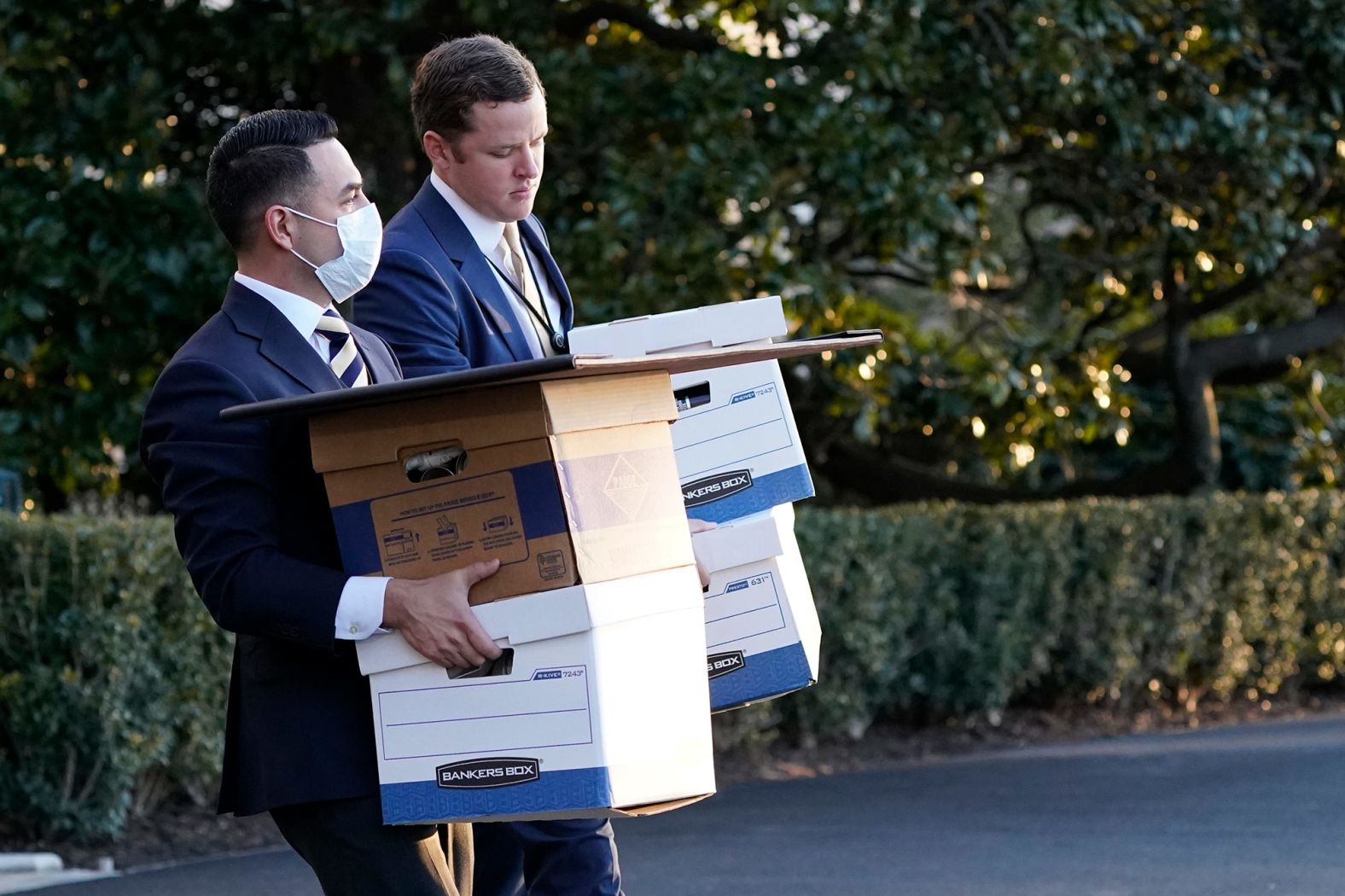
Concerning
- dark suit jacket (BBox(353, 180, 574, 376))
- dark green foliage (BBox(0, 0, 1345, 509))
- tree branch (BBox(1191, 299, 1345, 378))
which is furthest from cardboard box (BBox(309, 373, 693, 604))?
tree branch (BBox(1191, 299, 1345, 378))

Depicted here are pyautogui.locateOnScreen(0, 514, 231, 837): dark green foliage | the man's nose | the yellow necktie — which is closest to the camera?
the man's nose

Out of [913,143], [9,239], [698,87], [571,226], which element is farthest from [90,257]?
[913,143]

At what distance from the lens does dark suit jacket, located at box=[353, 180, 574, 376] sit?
10.8 ft

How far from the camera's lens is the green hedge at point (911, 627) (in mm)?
6840

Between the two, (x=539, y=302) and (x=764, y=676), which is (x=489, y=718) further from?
(x=539, y=302)

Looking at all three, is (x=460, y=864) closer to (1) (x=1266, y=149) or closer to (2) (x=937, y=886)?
(2) (x=937, y=886)

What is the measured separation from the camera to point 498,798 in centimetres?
266

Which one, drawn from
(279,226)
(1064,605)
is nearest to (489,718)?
(279,226)

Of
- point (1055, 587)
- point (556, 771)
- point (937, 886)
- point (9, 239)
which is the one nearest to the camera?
point (556, 771)

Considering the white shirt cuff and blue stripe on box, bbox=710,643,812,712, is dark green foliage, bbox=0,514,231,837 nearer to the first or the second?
blue stripe on box, bbox=710,643,812,712

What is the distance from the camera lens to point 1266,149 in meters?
10.0

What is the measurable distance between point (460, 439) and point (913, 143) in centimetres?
673

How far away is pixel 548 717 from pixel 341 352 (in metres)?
0.76

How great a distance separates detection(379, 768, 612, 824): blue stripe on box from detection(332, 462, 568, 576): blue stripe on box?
0.35 metres
